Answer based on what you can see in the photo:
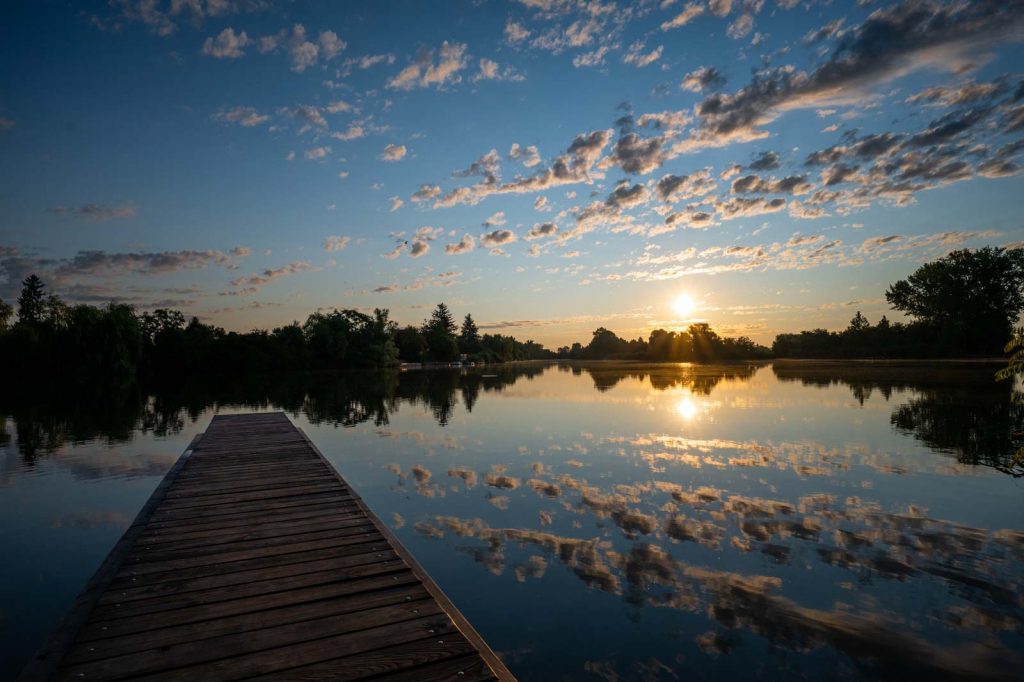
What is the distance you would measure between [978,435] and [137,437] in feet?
87.2

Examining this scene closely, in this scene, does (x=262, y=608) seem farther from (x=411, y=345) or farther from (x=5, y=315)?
(x=411, y=345)

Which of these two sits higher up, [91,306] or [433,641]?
[91,306]

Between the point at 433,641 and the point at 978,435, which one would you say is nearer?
the point at 433,641

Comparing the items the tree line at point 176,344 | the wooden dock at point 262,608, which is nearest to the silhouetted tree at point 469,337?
the tree line at point 176,344

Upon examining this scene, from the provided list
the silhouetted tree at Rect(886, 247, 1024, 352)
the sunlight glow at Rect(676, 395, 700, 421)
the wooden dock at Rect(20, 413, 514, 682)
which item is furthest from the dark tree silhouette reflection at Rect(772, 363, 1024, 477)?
the silhouetted tree at Rect(886, 247, 1024, 352)

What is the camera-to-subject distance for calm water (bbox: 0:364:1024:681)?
4.92m

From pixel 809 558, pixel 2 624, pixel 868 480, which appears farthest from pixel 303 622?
pixel 868 480

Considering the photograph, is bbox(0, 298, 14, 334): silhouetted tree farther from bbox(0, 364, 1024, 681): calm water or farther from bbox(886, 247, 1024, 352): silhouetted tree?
bbox(886, 247, 1024, 352): silhouetted tree

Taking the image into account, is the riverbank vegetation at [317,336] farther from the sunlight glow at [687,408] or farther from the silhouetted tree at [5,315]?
the sunlight glow at [687,408]

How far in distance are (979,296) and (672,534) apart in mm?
94603

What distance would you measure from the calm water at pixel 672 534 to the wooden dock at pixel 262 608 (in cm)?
110

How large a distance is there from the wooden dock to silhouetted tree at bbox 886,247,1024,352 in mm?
96111

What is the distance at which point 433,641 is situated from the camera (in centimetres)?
388

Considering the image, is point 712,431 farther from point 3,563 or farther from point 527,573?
point 3,563
